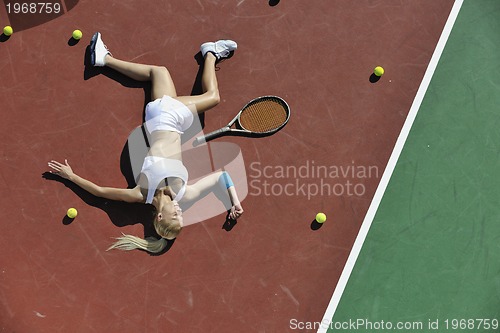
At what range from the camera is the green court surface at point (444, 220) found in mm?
6520

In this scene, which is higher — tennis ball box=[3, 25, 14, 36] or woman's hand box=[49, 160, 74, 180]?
tennis ball box=[3, 25, 14, 36]

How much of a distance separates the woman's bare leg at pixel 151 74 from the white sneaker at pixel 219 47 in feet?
1.83

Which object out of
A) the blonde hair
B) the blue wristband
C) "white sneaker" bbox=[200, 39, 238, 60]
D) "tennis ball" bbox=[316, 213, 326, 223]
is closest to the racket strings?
the blue wristband

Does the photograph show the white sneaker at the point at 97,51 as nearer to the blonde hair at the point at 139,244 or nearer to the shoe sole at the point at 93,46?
the shoe sole at the point at 93,46

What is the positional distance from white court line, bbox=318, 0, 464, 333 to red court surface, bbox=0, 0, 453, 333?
77 mm

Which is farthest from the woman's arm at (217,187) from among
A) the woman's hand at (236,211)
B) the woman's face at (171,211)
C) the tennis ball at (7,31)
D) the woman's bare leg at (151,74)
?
the tennis ball at (7,31)

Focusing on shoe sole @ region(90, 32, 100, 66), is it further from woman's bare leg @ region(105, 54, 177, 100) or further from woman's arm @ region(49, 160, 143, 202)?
woman's arm @ region(49, 160, 143, 202)

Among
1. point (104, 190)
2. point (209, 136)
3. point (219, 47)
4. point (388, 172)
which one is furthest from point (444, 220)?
point (104, 190)

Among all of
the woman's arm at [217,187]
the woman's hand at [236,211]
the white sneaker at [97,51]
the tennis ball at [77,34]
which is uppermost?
the tennis ball at [77,34]

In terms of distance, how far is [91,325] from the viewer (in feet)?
21.1

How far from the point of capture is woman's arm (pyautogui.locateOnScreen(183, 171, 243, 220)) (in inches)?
255

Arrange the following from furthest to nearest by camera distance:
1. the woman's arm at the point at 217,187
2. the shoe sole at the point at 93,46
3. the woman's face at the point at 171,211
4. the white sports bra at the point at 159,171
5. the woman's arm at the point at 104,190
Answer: the shoe sole at the point at 93,46 → the woman's arm at the point at 217,187 → the woman's arm at the point at 104,190 → the white sports bra at the point at 159,171 → the woman's face at the point at 171,211

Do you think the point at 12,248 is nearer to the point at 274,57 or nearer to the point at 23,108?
the point at 23,108

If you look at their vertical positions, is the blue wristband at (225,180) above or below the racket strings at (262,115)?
below
